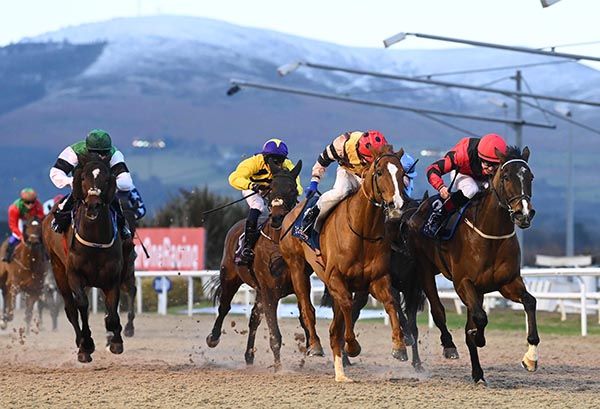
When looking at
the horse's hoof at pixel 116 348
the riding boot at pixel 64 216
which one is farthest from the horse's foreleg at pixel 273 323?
the riding boot at pixel 64 216

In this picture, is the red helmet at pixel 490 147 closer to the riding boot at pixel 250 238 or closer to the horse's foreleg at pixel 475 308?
the horse's foreleg at pixel 475 308

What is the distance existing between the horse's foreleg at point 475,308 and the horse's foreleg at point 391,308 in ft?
2.55

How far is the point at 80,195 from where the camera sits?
500 inches

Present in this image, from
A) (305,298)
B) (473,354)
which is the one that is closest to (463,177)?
(473,354)

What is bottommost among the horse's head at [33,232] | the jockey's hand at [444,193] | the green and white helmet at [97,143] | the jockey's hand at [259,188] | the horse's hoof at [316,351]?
the horse's hoof at [316,351]

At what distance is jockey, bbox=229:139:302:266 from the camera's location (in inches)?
554

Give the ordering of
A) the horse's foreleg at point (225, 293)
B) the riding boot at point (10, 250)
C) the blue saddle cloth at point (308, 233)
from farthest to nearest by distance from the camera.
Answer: the riding boot at point (10, 250) → the horse's foreleg at point (225, 293) → the blue saddle cloth at point (308, 233)

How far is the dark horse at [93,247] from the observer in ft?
41.0

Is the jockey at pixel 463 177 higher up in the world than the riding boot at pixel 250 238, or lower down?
higher up

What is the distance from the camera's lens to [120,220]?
534 inches

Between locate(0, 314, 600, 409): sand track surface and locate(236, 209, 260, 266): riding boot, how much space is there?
118 cm

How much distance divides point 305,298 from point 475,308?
6.03ft

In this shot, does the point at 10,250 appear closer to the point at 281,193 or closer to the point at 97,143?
the point at 97,143

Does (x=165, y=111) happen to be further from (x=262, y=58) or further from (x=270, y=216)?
(x=270, y=216)
